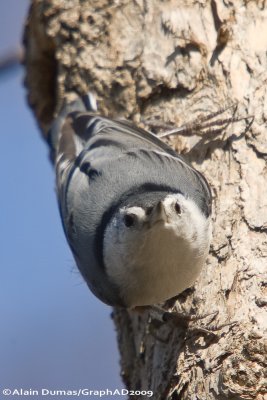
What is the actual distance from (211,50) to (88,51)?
770 millimetres

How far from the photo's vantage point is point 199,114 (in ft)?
9.91

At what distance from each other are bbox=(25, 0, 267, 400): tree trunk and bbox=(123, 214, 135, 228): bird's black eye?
0.37 m

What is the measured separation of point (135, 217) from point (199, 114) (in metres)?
0.75

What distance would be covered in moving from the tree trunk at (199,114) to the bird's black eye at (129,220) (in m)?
0.37

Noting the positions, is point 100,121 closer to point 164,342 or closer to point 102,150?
point 102,150

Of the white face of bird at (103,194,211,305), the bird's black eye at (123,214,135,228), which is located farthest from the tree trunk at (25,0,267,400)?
the bird's black eye at (123,214,135,228)

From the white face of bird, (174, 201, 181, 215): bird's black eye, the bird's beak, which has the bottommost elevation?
the white face of bird

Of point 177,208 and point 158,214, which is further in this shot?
point 177,208

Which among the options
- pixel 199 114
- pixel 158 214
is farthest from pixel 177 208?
pixel 199 114

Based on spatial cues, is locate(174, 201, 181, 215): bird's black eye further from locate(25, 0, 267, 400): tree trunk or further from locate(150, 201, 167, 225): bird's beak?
locate(25, 0, 267, 400): tree trunk

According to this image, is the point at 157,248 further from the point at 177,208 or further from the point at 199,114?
the point at 199,114

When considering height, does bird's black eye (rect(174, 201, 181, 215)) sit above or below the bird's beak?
below

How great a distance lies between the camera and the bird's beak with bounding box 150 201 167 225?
2365 millimetres

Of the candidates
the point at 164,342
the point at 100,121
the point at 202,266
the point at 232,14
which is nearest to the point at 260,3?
the point at 232,14
